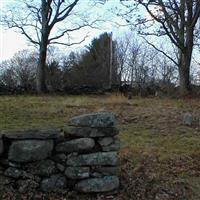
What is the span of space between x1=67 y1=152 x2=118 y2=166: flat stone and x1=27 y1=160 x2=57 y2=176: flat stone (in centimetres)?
24

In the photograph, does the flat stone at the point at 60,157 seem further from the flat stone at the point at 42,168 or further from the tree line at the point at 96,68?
the tree line at the point at 96,68

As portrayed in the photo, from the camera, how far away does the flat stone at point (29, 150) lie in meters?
5.90

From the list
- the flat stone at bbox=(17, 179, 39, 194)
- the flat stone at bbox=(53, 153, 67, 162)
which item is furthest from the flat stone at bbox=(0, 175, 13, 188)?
the flat stone at bbox=(53, 153, 67, 162)

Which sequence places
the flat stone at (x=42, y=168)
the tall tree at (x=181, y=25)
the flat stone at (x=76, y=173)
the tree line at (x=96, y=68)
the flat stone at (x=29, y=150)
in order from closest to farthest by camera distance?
the flat stone at (x=29, y=150) < the flat stone at (x=42, y=168) < the flat stone at (x=76, y=173) < the tall tree at (x=181, y=25) < the tree line at (x=96, y=68)

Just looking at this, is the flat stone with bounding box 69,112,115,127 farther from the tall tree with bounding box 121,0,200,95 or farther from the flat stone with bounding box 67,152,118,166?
the tall tree with bounding box 121,0,200,95

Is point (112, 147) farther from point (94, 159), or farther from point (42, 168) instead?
point (42, 168)

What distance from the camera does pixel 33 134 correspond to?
5.97 m

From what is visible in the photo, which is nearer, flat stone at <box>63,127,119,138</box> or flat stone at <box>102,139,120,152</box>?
flat stone at <box>63,127,119,138</box>

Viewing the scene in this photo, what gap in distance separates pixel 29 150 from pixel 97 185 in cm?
105

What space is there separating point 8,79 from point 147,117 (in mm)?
26379

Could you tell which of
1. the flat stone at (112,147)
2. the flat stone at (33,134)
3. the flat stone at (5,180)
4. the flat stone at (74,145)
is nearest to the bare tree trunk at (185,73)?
the flat stone at (112,147)

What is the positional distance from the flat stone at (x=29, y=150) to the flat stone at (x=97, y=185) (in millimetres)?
639

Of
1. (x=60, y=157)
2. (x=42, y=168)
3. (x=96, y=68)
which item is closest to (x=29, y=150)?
(x=42, y=168)

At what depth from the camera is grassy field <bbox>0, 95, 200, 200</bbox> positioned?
22.0 ft
